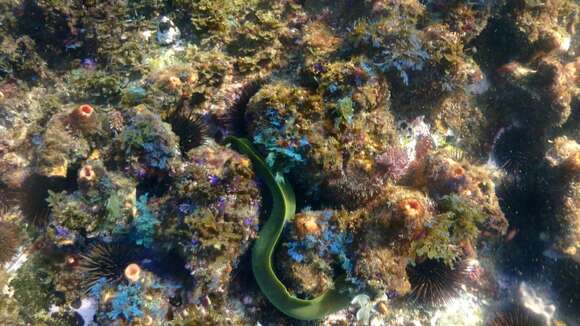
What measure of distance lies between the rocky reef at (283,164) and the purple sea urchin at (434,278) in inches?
1.4

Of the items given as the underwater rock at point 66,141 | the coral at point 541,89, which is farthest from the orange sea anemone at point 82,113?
the coral at point 541,89

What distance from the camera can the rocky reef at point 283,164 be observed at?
518 centimetres

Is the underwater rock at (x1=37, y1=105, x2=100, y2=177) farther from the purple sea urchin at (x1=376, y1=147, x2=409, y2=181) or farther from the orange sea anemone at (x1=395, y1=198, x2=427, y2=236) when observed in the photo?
the orange sea anemone at (x1=395, y1=198, x2=427, y2=236)

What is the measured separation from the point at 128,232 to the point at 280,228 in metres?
2.14

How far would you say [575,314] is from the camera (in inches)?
294

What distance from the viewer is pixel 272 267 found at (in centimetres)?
550

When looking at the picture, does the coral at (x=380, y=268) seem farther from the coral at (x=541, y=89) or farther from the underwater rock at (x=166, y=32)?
the underwater rock at (x=166, y=32)

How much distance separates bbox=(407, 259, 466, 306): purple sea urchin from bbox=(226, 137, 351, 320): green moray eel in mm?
1408

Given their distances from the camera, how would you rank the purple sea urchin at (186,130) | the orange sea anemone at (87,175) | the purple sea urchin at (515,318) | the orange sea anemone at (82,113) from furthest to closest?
1. the purple sea urchin at (515,318)
2. the purple sea urchin at (186,130)
3. the orange sea anemone at (82,113)
4. the orange sea anemone at (87,175)

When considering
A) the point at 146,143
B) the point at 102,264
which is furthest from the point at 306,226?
the point at 102,264

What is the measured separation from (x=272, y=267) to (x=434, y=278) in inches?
107

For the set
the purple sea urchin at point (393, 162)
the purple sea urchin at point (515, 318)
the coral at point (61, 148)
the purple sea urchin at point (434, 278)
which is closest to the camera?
the coral at point (61, 148)

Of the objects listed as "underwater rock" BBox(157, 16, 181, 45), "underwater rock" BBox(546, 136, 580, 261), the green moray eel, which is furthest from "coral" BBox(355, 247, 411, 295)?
"underwater rock" BBox(157, 16, 181, 45)

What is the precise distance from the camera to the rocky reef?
518 centimetres
